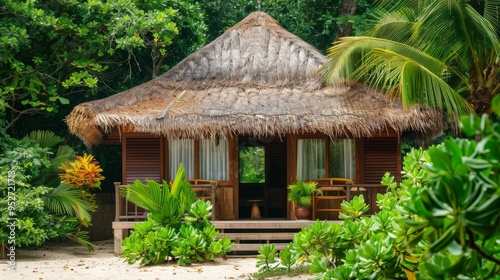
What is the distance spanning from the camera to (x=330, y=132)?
1170 cm

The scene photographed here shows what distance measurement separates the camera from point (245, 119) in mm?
11773

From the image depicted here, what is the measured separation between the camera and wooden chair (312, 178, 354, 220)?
11680mm

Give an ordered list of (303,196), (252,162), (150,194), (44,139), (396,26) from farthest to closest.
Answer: (252,162) < (44,139) < (396,26) < (303,196) < (150,194)

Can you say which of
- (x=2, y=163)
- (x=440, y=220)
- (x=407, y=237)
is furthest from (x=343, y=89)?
(x=440, y=220)

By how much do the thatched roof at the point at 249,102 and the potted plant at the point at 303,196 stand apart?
0.75 meters

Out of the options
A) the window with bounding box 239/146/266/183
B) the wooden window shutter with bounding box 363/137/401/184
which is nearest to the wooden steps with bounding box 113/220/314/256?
the wooden window shutter with bounding box 363/137/401/184

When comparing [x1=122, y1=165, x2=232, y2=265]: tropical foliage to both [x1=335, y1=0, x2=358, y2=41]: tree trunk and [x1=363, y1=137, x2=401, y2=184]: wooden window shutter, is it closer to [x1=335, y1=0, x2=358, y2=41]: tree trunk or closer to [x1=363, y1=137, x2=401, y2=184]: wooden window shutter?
[x1=363, y1=137, x2=401, y2=184]: wooden window shutter

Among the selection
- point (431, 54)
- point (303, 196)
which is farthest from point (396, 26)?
point (303, 196)

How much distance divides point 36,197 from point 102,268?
2185mm

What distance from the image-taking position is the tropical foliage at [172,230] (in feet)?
32.6

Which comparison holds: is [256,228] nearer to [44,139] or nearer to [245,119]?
[245,119]

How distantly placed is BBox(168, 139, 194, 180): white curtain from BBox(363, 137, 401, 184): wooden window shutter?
8.27 feet

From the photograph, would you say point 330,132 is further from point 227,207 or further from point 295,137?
point 227,207

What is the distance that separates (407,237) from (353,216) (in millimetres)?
2723
